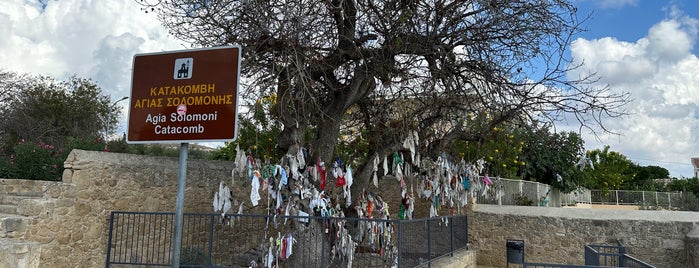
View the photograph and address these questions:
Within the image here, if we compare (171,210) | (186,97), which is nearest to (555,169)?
(171,210)

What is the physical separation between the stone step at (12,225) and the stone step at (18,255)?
6.60 ft

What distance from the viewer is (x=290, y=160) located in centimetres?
797

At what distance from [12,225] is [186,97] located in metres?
4.60

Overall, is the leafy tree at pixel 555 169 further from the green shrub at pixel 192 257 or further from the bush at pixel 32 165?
the bush at pixel 32 165

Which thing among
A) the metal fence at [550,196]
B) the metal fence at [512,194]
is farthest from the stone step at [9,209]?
the metal fence at [512,194]

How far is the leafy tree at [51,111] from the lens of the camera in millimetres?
17578

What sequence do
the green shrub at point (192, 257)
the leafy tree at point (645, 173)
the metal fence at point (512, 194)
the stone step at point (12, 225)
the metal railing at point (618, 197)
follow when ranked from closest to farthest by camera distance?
1. the stone step at point (12, 225)
2. the green shrub at point (192, 257)
3. the metal fence at point (512, 194)
4. the metal railing at point (618, 197)
5. the leafy tree at point (645, 173)

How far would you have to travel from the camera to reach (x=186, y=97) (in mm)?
3668

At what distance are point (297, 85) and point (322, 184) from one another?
1.77m

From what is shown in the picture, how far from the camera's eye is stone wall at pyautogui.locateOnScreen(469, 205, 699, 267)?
992 cm

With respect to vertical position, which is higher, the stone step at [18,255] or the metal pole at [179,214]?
the metal pole at [179,214]

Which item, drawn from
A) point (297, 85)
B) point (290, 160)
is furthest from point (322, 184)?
point (297, 85)

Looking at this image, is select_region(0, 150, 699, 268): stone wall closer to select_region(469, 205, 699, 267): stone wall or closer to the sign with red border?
select_region(469, 205, 699, 267): stone wall

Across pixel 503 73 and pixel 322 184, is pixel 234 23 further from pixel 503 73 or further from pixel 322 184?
pixel 503 73
